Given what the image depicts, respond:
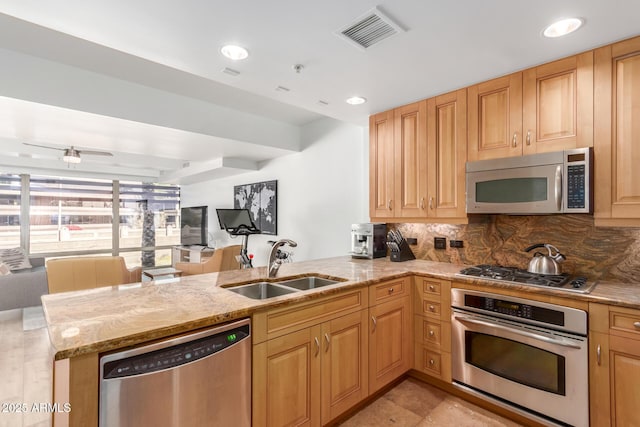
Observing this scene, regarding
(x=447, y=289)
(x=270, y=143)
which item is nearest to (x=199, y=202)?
(x=270, y=143)

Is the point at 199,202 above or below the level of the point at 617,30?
below

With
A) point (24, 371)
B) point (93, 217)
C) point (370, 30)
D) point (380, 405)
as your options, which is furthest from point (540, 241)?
point (93, 217)

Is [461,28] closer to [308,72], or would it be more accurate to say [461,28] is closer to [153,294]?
[308,72]

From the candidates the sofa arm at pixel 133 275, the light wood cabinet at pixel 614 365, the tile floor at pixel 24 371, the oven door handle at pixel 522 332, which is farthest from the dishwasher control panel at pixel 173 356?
the sofa arm at pixel 133 275

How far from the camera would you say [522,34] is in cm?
177

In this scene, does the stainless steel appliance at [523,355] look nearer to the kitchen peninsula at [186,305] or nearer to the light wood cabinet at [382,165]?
the kitchen peninsula at [186,305]

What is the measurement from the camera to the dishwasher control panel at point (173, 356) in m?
1.11

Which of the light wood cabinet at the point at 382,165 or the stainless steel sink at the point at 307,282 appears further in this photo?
the light wood cabinet at the point at 382,165

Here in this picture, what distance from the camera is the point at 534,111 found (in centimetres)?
215

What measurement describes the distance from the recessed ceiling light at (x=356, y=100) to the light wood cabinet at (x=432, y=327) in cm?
161

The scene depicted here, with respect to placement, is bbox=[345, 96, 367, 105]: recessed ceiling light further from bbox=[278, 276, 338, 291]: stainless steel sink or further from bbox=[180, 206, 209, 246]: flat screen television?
bbox=[180, 206, 209, 246]: flat screen television

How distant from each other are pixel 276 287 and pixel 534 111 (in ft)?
7.18

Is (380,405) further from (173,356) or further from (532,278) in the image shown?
(173,356)

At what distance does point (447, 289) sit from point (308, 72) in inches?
74.7
